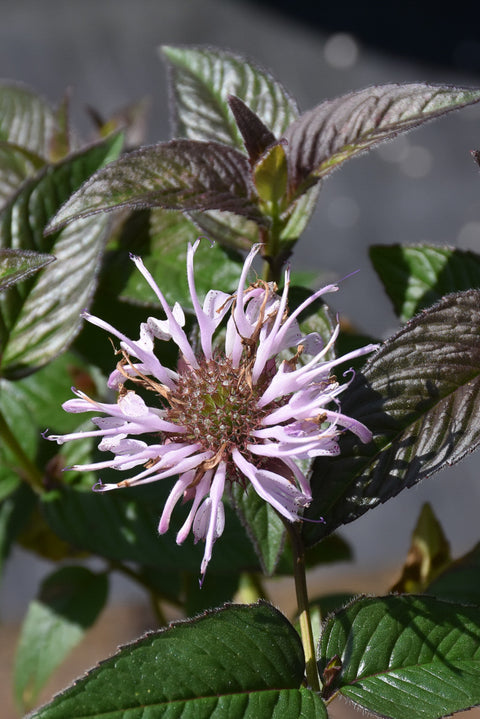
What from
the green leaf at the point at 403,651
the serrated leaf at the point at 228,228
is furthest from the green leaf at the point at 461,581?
the serrated leaf at the point at 228,228

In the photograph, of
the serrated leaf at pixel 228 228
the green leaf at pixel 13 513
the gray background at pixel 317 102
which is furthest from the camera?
the gray background at pixel 317 102

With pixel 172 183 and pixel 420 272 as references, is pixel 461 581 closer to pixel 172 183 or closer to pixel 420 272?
pixel 420 272

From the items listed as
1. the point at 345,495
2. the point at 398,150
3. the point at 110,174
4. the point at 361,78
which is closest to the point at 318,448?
the point at 345,495

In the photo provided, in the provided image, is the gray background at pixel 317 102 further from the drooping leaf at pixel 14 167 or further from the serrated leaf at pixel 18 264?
the serrated leaf at pixel 18 264

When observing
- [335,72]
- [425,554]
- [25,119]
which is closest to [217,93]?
[25,119]

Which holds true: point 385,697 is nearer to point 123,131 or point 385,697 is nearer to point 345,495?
point 345,495

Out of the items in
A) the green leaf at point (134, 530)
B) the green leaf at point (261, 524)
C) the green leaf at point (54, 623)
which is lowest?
the green leaf at point (54, 623)
